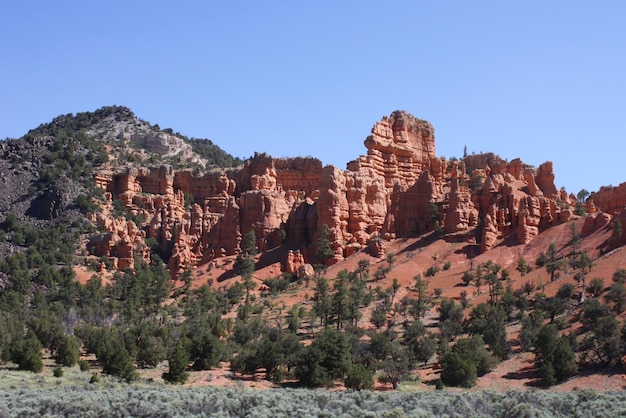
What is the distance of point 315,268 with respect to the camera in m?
86.8

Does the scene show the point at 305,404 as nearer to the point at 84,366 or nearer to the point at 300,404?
the point at 300,404

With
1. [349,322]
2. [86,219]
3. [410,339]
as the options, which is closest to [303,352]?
[410,339]

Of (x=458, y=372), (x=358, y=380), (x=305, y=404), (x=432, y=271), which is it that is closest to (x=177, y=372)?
(x=358, y=380)

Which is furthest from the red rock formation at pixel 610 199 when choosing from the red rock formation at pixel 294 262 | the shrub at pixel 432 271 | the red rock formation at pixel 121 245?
the red rock formation at pixel 121 245

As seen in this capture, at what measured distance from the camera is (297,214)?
3812 inches

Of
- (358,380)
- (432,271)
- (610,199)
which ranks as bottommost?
(358,380)

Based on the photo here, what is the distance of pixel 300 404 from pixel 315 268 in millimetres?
52386

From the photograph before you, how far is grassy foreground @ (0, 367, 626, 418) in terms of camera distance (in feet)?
106

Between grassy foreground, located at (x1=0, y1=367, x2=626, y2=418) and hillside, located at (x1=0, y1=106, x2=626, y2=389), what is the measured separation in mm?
11785

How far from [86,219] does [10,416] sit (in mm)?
77331

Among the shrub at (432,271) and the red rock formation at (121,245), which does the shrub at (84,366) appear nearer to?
the shrub at (432,271)

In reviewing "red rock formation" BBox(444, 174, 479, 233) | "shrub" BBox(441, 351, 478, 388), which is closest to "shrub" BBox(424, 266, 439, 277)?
"red rock formation" BBox(444, 174, 479, 233)

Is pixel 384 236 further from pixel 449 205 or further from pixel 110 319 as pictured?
pixel 110 319

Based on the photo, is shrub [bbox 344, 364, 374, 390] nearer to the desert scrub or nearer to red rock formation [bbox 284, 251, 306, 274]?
the desert scrub
